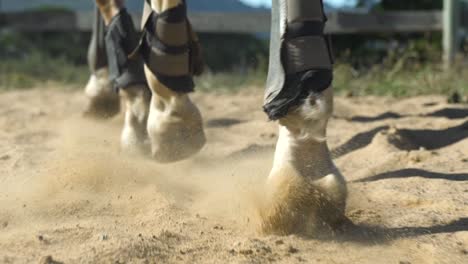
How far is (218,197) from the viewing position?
2.07m

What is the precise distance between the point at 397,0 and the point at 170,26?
6.51 meters

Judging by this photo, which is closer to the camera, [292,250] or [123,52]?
[292,250]

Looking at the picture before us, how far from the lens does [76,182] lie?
2.20 metres

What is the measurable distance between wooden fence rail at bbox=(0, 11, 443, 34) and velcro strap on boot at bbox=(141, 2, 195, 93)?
13.3ft

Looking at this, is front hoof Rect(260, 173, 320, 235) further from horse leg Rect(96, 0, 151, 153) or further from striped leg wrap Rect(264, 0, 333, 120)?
horse leg Rect(96, 0, 151, 153)

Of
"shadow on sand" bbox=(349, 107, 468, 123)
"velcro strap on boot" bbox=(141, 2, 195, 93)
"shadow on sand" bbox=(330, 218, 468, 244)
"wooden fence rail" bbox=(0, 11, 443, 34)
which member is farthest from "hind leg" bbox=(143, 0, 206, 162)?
"wooden fence rail" bbox=(0, 11, 443, 34)

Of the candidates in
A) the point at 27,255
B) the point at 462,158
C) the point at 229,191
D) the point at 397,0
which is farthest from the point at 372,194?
the point at 397,0

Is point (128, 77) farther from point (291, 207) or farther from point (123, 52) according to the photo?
point (291, 207)

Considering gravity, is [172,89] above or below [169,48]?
below

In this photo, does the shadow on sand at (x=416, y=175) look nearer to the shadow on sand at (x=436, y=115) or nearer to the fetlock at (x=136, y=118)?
→ the fetlock at (x=136, y=118)

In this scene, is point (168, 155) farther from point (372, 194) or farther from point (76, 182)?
point (372, 194)

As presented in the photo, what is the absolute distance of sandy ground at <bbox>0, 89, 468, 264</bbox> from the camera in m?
1.56

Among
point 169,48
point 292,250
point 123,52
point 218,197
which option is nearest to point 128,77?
point 123,52

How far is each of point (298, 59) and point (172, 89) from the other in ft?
2.29
